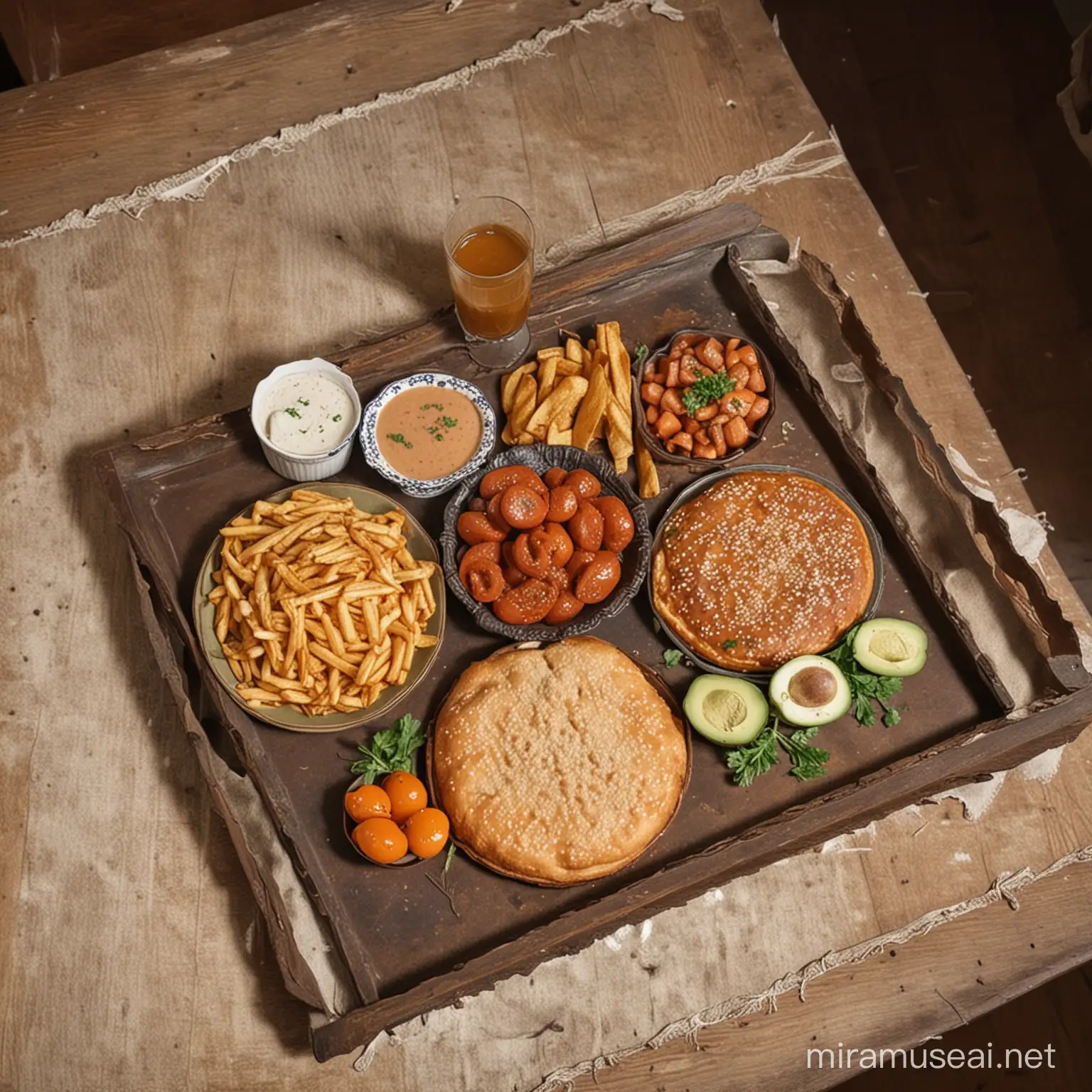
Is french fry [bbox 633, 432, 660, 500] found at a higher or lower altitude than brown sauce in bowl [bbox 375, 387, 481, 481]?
lower

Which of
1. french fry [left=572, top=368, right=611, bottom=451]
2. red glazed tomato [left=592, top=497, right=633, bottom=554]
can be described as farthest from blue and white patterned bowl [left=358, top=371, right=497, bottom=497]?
red glazed tomato [left=592, top=497, right=633, bottom=554]

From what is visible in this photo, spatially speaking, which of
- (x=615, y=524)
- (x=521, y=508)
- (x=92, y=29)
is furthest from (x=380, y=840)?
(x=92, y=29)

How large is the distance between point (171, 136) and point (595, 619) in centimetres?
268

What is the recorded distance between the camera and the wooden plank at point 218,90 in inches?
174

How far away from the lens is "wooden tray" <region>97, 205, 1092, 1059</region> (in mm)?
3301

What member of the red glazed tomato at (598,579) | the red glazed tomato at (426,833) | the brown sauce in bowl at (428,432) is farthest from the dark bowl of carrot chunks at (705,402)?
the red glazed tomato at (426,833)

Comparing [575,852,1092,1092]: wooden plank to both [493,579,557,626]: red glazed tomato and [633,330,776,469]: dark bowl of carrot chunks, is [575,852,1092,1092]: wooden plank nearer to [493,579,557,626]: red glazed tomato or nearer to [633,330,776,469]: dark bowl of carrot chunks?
[493,579,557,626]: red glazed tomato

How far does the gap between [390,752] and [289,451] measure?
1.01 meters

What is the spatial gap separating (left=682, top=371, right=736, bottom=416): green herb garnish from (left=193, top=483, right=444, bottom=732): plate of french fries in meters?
1.01

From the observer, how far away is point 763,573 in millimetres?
3621

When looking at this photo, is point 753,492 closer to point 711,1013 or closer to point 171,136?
point 711,1013

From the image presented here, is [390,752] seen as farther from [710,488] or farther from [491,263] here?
[491,263]

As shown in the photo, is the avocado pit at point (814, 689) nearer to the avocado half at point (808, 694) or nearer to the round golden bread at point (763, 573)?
the avocado half at point (808, 694)

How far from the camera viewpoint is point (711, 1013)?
139 inches
